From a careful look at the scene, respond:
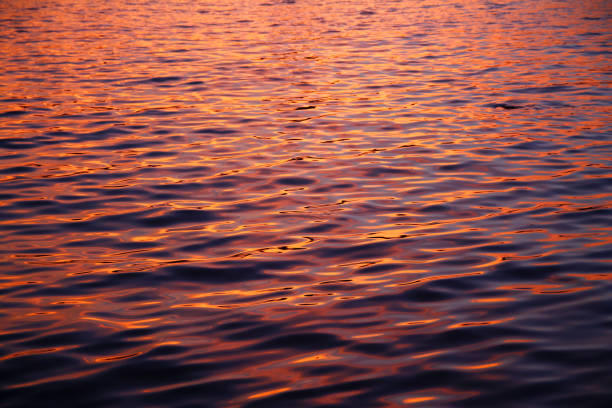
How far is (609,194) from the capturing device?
749cm

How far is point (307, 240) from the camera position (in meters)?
6.45

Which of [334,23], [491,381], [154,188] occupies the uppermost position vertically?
[334,23]

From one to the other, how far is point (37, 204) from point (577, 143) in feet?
24.9

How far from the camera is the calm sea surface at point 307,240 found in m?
4.26

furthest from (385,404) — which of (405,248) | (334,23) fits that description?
(334,23)

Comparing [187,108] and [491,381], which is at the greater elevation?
[187,108]

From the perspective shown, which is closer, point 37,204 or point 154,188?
point 37,204

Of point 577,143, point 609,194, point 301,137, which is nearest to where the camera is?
point 609,194

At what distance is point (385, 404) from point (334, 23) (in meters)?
24.7

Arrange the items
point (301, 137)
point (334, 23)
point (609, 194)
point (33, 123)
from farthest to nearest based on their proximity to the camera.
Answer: point (334, 23), point (33, 123), point (301, 137), point (609, 194)

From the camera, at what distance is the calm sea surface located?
14.0 feet

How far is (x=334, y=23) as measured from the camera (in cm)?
2702

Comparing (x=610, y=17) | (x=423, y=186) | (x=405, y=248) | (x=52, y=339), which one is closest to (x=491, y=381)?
(x=405, y=248)

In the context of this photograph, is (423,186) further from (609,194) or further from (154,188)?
(154,188)
